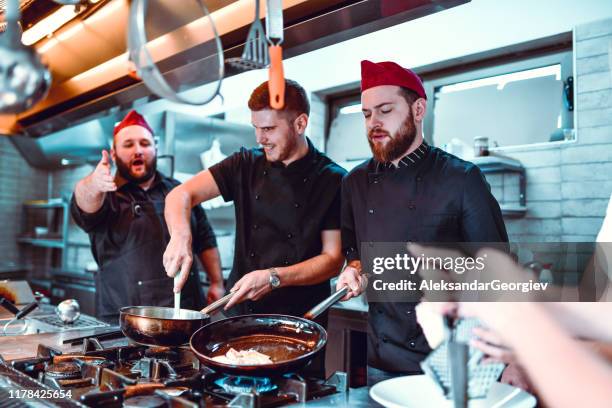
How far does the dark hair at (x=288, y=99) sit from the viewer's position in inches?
76.9

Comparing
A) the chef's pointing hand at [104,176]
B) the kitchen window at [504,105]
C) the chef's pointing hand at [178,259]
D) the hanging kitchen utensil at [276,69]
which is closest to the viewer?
the hanging kitchen utensil at [276,69]

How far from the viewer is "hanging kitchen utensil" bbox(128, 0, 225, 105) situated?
1047 mm

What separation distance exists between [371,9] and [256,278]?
0.90 meters

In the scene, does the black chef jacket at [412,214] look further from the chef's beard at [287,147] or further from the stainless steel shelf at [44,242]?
the stainless steel shelf at [44,242]

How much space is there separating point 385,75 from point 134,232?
1420 mm

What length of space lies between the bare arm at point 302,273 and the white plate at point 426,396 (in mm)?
756

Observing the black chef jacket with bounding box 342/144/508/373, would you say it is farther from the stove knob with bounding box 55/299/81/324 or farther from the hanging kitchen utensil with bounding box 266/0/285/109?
the stove knob with bounding box 55/299/81/324

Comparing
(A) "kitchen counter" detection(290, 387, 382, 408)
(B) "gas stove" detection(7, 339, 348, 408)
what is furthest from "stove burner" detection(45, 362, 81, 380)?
(A) "kitchen counter" detection(290, 387, 382, 408)

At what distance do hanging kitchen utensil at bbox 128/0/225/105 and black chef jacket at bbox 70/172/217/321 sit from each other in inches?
53.3

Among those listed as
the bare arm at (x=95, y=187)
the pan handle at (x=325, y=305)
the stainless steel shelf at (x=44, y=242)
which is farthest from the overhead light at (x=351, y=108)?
the stainless steel shelf at (x=44, y=242)

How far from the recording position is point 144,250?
8.08 ft

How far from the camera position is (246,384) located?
114 centimetres

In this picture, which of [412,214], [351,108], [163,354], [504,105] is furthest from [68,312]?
[504,105]

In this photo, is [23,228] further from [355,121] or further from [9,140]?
[355,121]
